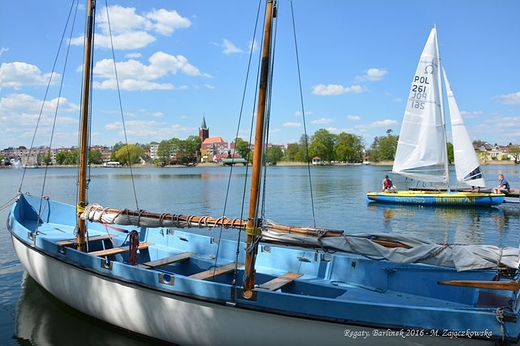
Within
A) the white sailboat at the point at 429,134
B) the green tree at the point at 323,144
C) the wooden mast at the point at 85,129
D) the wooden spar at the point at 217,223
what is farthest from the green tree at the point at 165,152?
the wooden spar at the point at 217,223

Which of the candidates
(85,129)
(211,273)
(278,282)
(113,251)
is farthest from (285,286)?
(85,129)

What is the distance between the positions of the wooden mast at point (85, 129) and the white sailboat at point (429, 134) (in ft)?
78.0

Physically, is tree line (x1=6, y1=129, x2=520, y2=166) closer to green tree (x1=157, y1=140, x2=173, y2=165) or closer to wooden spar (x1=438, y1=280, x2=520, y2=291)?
green tree (x1=157, y1=140, x2=173, y2=165)

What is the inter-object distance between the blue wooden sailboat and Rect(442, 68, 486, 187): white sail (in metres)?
23.3

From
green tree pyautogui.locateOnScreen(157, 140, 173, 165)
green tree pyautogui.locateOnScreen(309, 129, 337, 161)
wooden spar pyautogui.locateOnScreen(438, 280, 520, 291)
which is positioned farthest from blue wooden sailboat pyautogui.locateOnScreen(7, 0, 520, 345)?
green tree pyautogui.locateOnScreen(157, 140, 173, 165)

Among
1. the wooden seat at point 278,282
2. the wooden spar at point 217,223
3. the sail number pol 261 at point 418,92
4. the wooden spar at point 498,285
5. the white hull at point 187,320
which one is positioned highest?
the sail number pol 261 at point 418,92

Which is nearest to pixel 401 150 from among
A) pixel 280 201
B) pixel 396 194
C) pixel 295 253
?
pixel 396 194

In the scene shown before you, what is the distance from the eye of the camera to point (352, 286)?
784 centimetres

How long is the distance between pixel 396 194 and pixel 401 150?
10.9 feet

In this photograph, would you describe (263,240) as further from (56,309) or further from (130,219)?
(56,309)

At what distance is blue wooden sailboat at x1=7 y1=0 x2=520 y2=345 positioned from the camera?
558cm

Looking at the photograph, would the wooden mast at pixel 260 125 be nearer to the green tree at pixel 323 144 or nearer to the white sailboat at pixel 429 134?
the white sailboat at pixel 429 134

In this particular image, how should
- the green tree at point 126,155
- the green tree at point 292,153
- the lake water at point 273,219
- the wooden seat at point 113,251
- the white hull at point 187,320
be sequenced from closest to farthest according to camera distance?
the white hull at point 187,320 → the lake water at point 273,219 → the wooden seat at point 113,251 → the green tree at point 126,155 → the green tree at point 292,153

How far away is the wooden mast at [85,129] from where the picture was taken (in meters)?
9.82
